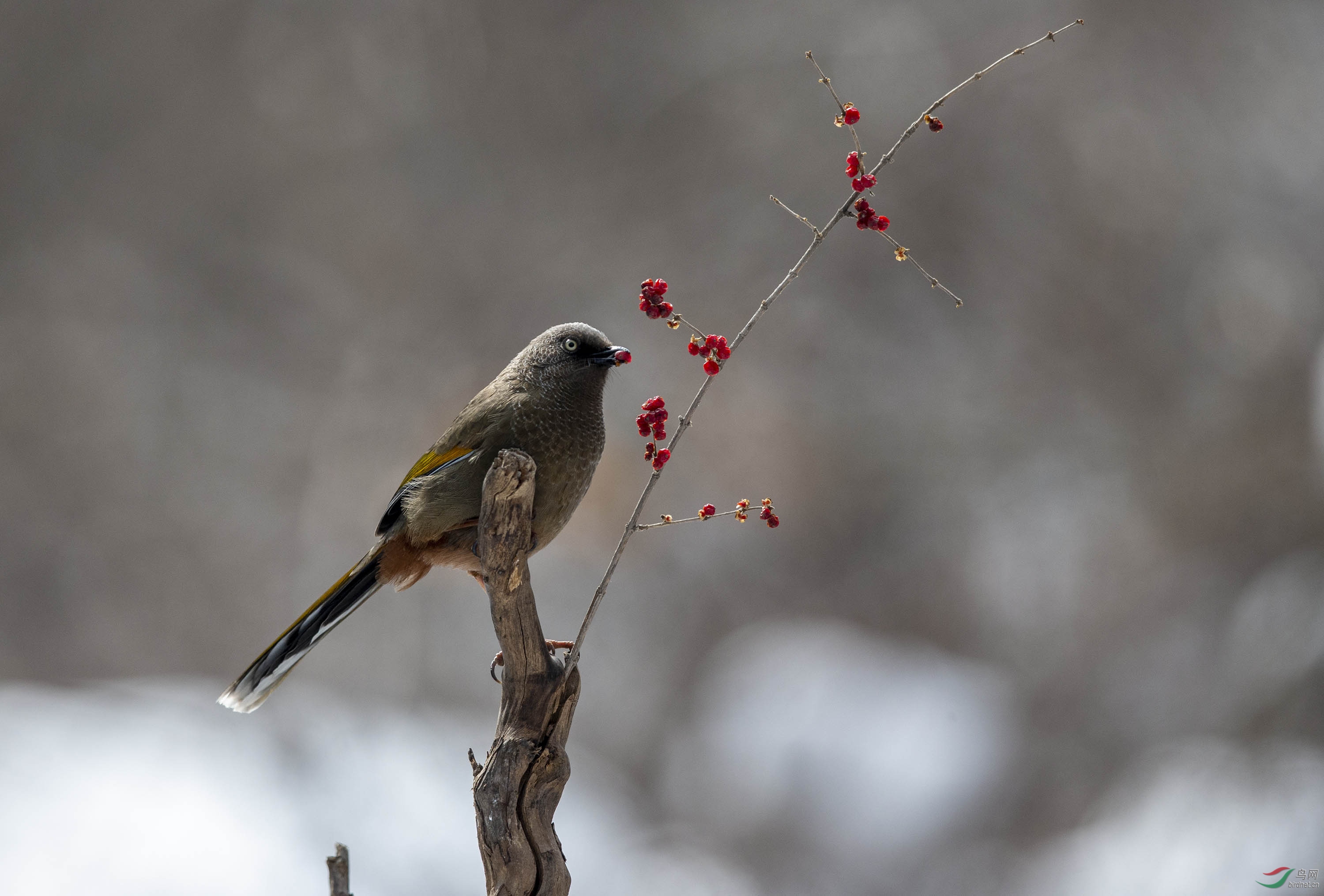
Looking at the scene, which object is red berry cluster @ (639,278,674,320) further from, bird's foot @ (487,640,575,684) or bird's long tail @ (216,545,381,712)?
A: bird's long tail @ (216,545,381,712)

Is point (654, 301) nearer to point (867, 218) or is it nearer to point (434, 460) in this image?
point (867, 218)

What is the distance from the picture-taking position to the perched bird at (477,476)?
8.23 ft

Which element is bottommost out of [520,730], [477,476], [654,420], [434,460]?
[520,730]

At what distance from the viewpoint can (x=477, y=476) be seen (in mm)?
2498

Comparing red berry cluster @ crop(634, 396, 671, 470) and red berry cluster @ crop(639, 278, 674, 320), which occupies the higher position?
red berry cluster @ crop(639, 278, 674, 320)

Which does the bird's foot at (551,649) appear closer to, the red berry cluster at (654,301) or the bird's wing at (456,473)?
the bird's wing at (456,473)

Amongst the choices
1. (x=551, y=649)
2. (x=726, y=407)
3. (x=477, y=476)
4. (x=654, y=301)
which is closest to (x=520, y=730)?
(x=551, y=649)

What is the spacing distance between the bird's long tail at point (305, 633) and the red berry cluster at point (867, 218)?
1.64 metres

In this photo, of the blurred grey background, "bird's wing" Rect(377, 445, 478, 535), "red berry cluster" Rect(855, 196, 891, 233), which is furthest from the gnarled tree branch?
the blurred grey background

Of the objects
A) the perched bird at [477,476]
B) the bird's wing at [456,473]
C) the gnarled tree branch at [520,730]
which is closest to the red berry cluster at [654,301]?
the perched bird at [477,476]

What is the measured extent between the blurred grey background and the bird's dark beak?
373 centimetres

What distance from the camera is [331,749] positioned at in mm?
6094

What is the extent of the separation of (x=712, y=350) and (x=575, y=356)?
65cm

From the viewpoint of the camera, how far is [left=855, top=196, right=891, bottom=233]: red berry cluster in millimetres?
1998
